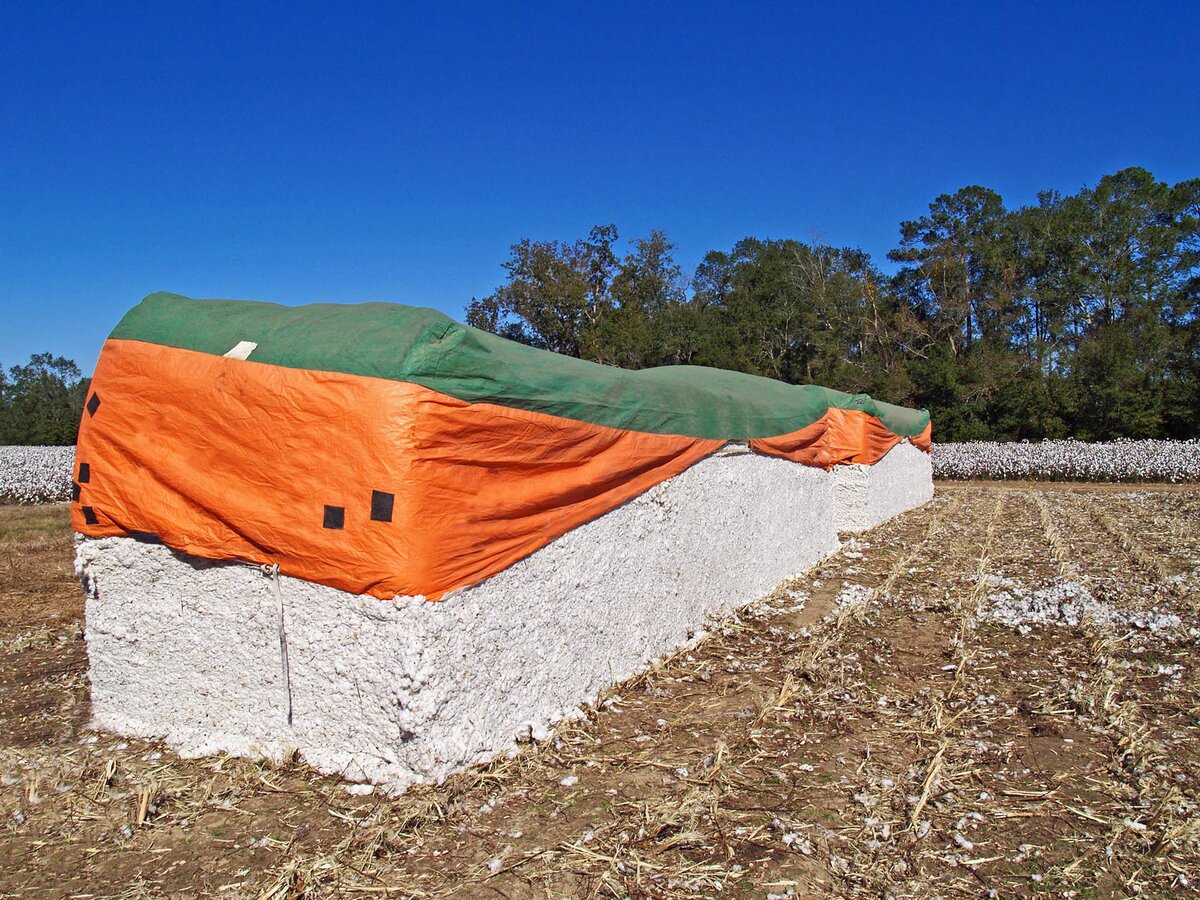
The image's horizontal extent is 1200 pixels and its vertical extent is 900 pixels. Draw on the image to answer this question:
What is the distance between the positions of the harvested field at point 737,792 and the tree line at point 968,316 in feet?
93.8

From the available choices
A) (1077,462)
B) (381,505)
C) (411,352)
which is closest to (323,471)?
(381,505)

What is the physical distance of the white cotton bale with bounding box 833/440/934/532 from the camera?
11266 mm

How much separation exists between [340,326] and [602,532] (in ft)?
6.26

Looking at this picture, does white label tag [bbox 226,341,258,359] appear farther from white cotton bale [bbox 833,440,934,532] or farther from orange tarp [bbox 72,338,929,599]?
white cotton bale [bbox 833,440,934,532]

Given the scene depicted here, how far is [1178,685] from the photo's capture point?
15.0 ft

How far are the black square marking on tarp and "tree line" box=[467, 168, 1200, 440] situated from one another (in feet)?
107

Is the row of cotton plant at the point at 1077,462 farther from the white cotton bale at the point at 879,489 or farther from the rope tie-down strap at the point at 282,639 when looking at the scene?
the rope tie-down strap at the point at 282,639

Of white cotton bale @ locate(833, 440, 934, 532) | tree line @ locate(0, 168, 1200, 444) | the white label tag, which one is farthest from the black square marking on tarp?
tree line @ locate(0, 168, 1200, 444)

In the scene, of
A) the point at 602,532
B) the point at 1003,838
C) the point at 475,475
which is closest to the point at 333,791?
the point at 475,475

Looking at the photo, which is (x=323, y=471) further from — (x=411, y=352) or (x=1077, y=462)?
(x=1077, y=462)

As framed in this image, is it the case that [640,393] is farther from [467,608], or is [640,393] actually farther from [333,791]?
[333,791]

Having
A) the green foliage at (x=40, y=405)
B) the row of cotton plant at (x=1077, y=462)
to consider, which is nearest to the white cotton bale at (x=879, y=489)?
the row of cotton plant at (x=1077, y=462)

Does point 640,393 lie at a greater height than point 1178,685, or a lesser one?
greater

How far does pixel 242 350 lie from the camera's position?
3.60 meters
